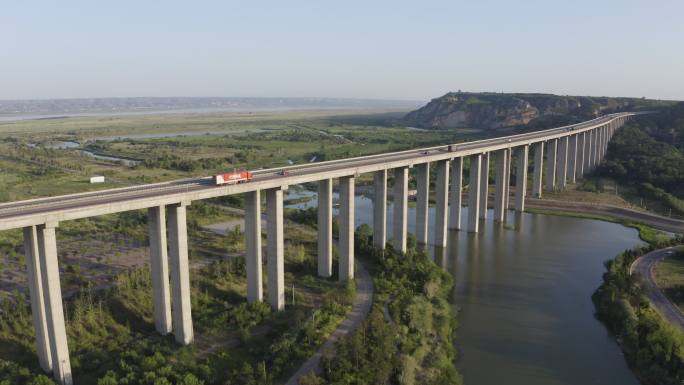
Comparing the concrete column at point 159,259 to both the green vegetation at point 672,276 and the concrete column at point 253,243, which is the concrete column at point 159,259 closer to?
the concrete column at point 253,243

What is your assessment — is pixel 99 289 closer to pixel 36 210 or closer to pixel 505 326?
pixel 36 210

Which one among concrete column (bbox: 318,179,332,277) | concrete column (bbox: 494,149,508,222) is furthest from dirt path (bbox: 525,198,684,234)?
concrete column (bbox: 318,179,332,277)

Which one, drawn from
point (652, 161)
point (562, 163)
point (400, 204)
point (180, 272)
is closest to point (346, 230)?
point (400, 204)

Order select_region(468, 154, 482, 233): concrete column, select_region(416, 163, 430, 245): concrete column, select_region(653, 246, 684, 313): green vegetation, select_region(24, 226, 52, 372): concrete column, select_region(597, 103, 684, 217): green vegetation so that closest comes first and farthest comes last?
select_region(24, 226, 52, 372): concrete column
select_region(653, 246, 684, 313): green vegetation
select_region(416, 163, 430, 245): concrete column
select_region(468, 154, 482, 233): concrete column
select_region(597, 103, 684, 217): green vegetation

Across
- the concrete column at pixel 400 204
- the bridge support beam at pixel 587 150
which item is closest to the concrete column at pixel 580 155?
the bridge support beam at pixel 587 150

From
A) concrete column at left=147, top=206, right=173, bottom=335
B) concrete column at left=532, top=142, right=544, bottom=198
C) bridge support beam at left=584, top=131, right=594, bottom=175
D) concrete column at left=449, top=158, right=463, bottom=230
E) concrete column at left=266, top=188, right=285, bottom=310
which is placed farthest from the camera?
bridge support beam at left=584, top=131, right=594, bottom=175

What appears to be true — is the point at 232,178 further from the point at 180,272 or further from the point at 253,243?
the point at 180,272

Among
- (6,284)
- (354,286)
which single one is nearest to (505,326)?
(354,286)

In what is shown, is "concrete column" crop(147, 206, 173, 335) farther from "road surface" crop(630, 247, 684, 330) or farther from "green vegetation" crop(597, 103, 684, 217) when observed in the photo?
"green vegetation" crop(597, 103, 684, 217)
